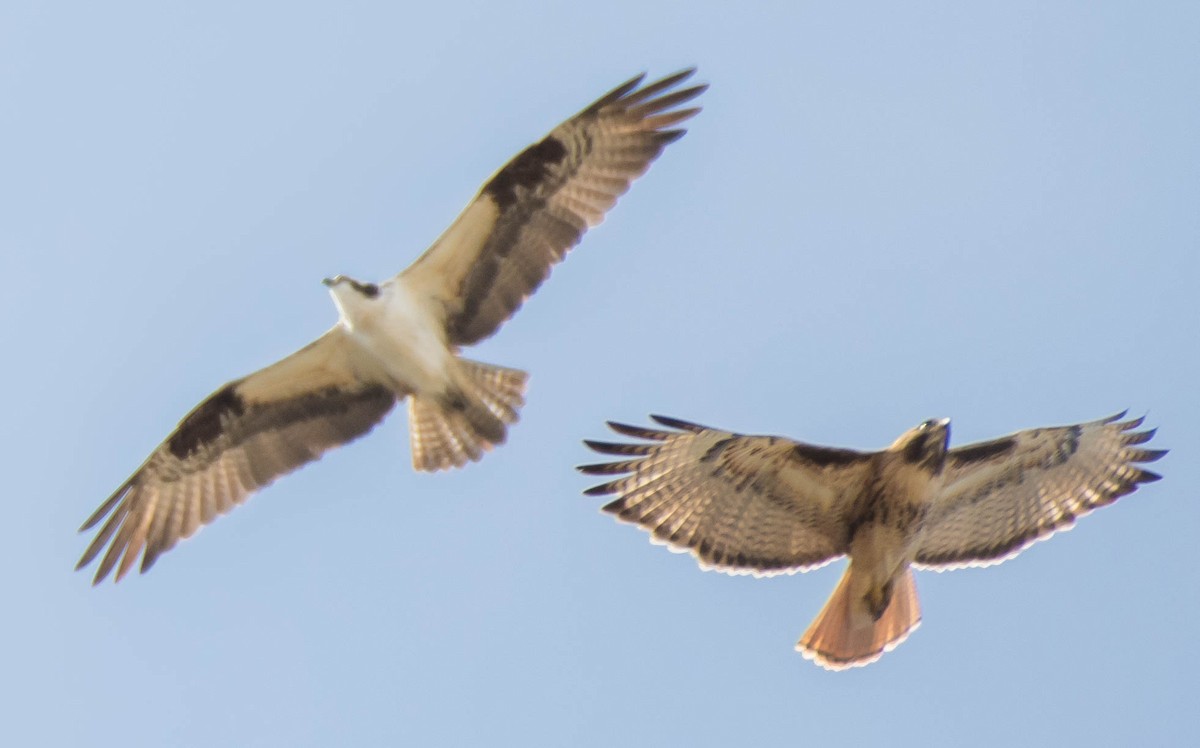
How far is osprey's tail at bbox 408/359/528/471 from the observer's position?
35.9 feet

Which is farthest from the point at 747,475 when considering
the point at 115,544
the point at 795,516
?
the point at 115,544

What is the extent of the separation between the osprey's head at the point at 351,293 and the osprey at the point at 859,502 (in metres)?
2.07

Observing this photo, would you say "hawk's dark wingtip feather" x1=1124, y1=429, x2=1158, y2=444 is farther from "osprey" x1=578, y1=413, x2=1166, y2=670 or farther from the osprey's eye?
the osprey's eye

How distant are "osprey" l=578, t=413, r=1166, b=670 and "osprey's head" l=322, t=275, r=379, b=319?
6.80 ft

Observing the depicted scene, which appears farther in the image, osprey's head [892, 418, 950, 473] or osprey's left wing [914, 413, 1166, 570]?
osprey's left wing [914, 413, 1166, 570]

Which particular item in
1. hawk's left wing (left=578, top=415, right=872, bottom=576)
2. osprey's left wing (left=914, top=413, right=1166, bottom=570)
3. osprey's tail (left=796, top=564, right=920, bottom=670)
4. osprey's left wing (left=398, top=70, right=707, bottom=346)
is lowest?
osprey's tail (left=796, top=564, right=920, bottom=670)

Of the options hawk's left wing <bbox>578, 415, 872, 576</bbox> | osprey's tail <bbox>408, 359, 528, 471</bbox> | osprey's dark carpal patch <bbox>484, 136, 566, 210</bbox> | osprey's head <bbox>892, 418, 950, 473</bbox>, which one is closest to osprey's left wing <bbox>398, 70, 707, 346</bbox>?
osprey's dark carpal patch <bbox>484, 136, 566, 210</bbox>

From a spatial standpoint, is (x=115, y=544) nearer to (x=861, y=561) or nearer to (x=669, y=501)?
(x=669, y=501)

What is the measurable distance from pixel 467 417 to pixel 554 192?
1.64 metres

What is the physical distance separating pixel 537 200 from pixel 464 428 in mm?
1635

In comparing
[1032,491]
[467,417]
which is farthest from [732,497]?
[467,417]

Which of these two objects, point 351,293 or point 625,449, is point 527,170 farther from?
point 625,449

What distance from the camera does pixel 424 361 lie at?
1088 cm

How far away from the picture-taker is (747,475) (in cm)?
941
